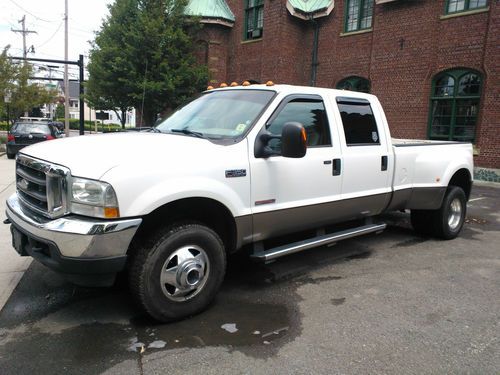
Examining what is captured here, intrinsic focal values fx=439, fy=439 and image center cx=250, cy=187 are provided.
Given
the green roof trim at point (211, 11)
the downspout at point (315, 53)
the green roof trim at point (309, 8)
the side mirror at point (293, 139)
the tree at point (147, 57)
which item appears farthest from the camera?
the green roof trim at point (211, 11)

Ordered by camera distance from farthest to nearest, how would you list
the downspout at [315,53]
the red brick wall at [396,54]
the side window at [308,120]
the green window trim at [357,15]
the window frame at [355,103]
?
the downspout at [315,53] → the green window trim at [357,15] → the red brick wall at [396,54] → the window frame at [355,103] → the side window at [308,120]

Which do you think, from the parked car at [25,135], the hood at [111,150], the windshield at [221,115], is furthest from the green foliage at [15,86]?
the hood at [111,150]

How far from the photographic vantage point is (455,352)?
3.22 metres

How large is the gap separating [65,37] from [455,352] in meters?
29.6

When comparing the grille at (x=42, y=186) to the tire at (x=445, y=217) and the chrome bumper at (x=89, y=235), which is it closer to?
the chrome bumper at (x=89, y=235)

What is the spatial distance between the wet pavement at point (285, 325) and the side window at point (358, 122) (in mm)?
1478

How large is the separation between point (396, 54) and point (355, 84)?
7.32ft

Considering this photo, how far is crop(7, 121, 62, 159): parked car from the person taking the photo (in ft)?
53.5

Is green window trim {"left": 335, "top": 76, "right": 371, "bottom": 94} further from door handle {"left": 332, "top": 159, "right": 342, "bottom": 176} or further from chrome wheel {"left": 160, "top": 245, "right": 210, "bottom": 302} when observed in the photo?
chrome wheel {"left": 160, "top": 245, "right": 210, "bottom": 302}

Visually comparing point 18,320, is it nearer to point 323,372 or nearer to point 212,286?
point 212,286

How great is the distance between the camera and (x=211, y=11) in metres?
21.0

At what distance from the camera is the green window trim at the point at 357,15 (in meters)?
17.1

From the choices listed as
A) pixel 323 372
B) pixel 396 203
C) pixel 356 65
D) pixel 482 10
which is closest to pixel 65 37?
pixel 356 65

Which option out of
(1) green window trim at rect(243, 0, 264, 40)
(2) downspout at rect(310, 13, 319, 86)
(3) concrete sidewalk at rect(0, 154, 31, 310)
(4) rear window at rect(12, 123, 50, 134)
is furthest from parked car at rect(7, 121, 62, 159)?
(2) downspout at rect(310, 13, 319, 86)
